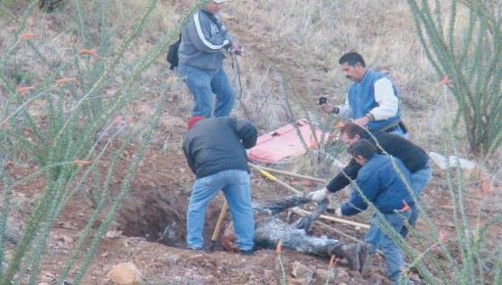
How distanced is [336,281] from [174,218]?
6.14 ft

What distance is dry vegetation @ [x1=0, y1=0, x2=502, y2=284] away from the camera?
5727mm

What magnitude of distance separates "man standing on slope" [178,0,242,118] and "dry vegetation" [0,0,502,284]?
0.42 meters

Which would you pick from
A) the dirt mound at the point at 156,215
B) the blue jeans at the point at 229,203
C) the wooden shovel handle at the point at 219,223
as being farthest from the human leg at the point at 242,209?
the dirt mound at the point at 156,215

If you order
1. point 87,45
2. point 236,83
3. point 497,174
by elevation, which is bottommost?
point 497,174

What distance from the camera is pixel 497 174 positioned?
9773 millimetres

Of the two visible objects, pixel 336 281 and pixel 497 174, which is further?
pixel 497 174

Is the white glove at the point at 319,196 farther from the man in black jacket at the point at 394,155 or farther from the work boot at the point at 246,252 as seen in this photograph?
the work boot at the point at 246,252

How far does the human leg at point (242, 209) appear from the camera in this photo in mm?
6949

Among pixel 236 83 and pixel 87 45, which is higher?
pixel 87 45

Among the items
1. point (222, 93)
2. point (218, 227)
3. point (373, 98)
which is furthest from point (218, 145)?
point (222, 93)

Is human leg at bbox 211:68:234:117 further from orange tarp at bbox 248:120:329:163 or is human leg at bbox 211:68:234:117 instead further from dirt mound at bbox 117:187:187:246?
dirt mound at bbox 117:187:187:246

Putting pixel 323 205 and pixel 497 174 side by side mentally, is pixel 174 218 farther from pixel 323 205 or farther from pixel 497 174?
pixel 497 174

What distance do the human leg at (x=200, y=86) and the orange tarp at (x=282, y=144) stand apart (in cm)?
69

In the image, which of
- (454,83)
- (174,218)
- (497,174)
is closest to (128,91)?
(174,218)
